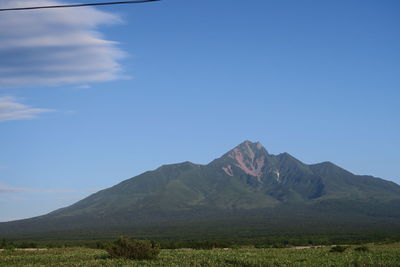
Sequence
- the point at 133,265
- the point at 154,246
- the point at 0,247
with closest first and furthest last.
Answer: the point at 133,265
the point at 154,246
the point at 0,247

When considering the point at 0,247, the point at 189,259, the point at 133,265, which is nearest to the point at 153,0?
the point at 133,265

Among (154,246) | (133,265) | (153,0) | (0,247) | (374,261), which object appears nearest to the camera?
(153,0)

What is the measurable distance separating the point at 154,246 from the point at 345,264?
1323cm

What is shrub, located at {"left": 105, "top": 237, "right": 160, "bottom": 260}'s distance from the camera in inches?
1608

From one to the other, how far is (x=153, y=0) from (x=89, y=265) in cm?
1872

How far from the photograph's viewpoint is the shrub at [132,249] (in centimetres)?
4084

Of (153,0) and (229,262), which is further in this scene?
(229,262)

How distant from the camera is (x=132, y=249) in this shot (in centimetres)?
4116

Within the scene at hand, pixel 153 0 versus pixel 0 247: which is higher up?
pixel 153 0

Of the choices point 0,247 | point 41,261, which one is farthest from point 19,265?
point 0,247

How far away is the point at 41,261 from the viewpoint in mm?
41594

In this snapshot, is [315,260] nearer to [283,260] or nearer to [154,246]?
[283,260]

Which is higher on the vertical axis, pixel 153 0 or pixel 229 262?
pixel 153 0

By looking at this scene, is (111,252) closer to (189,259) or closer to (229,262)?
(189,259)
